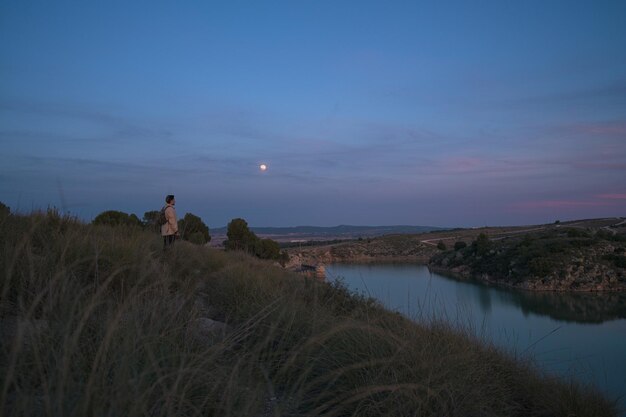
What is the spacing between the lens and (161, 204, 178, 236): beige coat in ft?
31.0

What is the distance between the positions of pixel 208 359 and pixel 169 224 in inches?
287

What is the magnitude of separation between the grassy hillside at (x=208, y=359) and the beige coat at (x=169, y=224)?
3.09m

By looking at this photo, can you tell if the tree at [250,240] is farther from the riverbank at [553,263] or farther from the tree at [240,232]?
the riverbank at [553,263]

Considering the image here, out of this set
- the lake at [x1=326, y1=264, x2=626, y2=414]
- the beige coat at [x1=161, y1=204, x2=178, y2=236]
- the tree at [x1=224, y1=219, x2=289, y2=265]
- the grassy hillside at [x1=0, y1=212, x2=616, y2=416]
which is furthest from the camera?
the tree at [x1=224, y1=219, x2=289, y2=265]

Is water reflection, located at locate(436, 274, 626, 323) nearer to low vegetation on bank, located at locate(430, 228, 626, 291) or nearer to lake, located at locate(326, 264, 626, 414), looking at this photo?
lake, located at locate(326, 264, 626, 414)

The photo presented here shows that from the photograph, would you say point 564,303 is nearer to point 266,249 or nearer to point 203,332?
point 266,249

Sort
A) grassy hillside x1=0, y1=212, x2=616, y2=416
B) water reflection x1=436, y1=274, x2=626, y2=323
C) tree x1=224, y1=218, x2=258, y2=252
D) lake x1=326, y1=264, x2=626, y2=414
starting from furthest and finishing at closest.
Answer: tree x1=224, y1=218, x2=258, y2=252
water reflection x1=436, y1=274, x2=626, y2=323
lake x1=326, y1=264, x2=626, y2=414
grassy hillside x1=0, y1=212, x2=616, y2=416

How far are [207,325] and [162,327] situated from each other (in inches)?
40.9

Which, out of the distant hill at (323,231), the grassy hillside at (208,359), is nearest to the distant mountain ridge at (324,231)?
the distant hill at (323,231)

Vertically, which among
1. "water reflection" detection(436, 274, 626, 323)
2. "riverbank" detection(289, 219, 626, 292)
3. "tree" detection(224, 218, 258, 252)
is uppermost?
"tree" detection(224, 218, 258, 252)

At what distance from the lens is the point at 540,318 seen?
47.9ft

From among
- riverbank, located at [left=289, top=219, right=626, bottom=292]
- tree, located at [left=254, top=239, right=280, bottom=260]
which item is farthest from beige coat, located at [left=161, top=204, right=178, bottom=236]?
tree, located at [left=254, top=239, right=280, bottom=260]

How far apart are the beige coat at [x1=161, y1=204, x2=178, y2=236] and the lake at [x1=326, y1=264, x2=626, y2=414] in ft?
11.4

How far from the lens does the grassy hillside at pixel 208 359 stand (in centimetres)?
225
